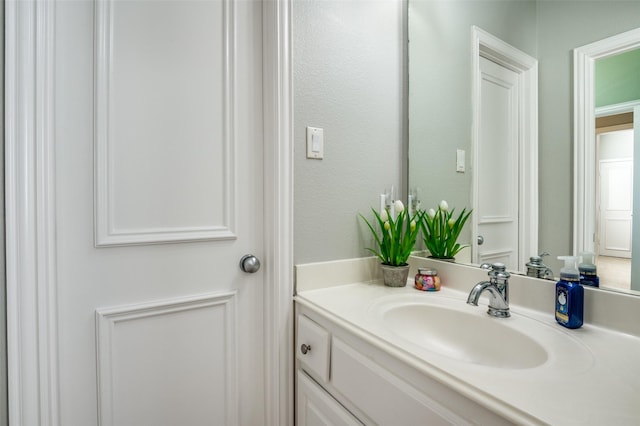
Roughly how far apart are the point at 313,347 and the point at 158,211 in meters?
0.62

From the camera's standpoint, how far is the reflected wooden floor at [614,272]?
31.4 inches

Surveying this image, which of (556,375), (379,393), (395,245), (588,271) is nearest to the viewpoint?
(556,375)

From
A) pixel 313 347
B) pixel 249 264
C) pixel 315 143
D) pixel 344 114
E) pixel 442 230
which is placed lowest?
pixel 313 347

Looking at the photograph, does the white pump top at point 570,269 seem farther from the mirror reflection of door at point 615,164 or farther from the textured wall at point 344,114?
the textured wall at point 344,114

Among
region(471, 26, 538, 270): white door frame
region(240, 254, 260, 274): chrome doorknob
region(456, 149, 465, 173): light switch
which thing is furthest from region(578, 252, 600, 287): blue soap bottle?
region(240, 254, 260, 274): chrome doorknob

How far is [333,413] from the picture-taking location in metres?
0.87

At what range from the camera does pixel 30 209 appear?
0.80m

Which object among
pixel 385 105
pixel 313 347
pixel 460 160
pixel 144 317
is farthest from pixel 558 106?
pixel 144 317

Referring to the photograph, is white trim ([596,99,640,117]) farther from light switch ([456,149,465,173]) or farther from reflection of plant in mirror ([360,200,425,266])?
reflection of plant in mirror ([360,200,425,266])

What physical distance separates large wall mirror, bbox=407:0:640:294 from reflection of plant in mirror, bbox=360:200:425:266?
159mm

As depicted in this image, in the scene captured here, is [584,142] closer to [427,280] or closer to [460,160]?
[460,160]

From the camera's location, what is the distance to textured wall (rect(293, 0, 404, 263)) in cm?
113

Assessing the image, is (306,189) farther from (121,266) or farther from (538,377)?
(538,377)

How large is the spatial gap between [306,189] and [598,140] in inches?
32.3
